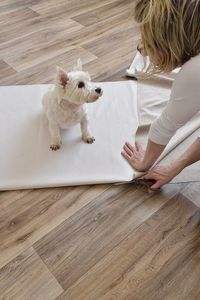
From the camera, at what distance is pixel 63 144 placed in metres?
1.34

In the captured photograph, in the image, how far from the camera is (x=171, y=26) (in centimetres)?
69

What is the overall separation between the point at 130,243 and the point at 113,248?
63 mm

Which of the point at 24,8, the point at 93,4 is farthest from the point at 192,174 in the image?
the point at 24,8

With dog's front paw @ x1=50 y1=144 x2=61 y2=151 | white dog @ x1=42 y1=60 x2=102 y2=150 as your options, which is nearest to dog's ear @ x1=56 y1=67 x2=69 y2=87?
white dog @ x1=42 y1=60 x2=102 y2=150

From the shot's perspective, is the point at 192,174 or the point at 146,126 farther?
the point at 146,126

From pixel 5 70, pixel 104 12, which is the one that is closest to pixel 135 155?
pixel 5 70

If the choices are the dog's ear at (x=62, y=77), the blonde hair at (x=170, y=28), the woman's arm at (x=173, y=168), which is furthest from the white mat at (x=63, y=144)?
the blonde hair at (x=170, y=28)

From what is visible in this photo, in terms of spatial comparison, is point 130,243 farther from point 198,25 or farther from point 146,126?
point 198,25

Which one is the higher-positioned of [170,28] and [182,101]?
[170,28]

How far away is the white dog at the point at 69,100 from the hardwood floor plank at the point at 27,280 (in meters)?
0.50

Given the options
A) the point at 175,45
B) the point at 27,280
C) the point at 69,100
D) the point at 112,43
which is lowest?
the point at 27,280

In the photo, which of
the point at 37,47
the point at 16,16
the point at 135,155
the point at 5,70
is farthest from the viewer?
the point at 16,16

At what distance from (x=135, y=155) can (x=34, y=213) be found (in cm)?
47

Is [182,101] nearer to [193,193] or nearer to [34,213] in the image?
[193,193]
